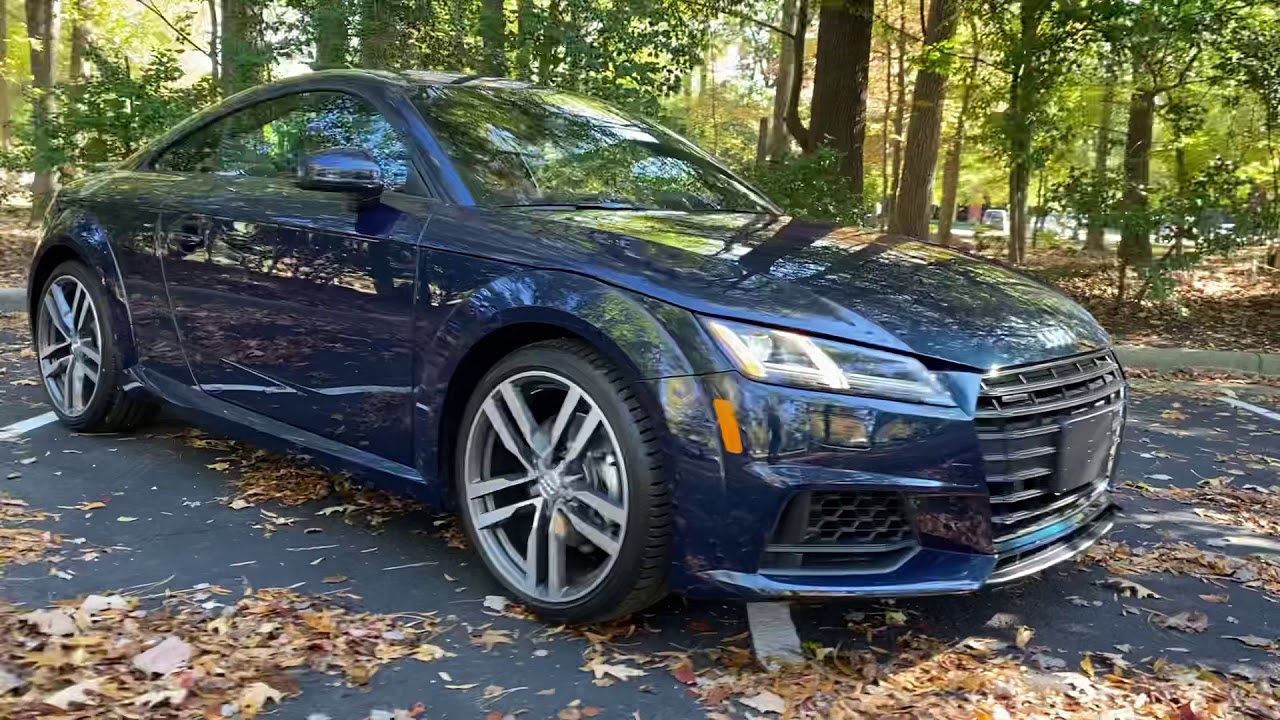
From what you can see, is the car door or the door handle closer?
the car door

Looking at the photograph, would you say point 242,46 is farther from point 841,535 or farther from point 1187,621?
point 1187,621

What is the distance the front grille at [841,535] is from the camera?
2441mm

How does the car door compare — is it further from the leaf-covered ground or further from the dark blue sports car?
the leaf-covered ground

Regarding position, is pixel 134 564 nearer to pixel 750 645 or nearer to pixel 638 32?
pixel 750 645

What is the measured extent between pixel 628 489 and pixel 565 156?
4.71 feet

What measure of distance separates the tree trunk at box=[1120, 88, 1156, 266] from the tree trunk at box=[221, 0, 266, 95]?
7.88m

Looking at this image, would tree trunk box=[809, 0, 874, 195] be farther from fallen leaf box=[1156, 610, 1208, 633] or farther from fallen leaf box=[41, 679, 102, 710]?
fallen leaf box=[41, 679, 102, 710]

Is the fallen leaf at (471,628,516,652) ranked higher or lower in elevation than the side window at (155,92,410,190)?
lower

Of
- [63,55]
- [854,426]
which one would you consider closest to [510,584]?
[854,426]

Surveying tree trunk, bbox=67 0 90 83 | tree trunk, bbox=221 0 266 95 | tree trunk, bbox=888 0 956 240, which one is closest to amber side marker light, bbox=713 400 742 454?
tree trunk, bbox=221 0 266 95

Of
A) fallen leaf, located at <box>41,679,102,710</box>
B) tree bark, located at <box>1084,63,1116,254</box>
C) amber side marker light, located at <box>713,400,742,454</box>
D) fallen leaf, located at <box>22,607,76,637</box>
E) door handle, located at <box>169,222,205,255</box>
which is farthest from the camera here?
tree bark, located at <box>1084,63,1116,254</box>

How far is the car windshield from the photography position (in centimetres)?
327

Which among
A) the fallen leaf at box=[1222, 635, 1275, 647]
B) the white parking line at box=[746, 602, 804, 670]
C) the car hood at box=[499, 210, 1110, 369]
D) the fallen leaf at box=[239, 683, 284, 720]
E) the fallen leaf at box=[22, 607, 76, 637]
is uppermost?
the car hood at box=[499, 210, 1110, 369]

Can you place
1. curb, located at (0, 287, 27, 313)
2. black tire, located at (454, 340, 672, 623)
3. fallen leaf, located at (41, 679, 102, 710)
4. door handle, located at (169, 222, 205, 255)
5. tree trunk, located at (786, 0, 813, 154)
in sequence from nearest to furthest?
fallen leaf, located at (41, 679, 102, 710) < black tire, located at (454, 340, 672, 623) < door handle, located at (169, 222, 205, 255) < curb, located at (0, 287, 27, 313) < tree trunk, located at (786, 0, 813, 154)
